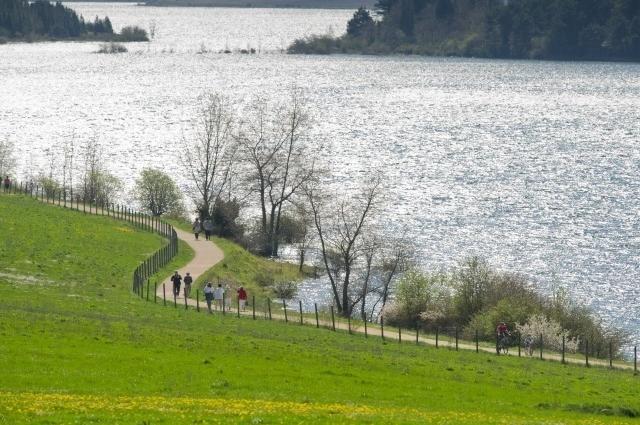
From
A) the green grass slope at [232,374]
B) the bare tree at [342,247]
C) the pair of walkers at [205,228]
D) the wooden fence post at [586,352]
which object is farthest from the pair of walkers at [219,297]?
the pair of walkers at [205,228]

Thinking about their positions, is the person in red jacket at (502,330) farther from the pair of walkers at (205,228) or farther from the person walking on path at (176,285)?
the pair of walkers at (205,228)

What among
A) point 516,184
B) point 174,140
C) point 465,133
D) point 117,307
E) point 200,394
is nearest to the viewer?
point 200,394

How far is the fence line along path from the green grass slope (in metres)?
2.84

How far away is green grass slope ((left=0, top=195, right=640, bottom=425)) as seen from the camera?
30.7 m

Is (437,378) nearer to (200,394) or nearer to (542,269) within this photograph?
(200,394)

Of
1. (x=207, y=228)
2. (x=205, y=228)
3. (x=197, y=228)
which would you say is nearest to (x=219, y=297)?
(x=207, y=228)

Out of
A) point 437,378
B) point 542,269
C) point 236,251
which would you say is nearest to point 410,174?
point 542,269

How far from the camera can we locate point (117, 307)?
→ 5222 cm

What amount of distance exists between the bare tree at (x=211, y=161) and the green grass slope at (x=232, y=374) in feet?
113

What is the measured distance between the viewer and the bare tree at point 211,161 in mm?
94500

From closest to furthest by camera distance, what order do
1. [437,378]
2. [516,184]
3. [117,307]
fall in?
[437,378], [117,307], [516,184]

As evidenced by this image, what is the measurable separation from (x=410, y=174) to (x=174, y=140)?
40601 mm

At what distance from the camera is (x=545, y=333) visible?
58.0m

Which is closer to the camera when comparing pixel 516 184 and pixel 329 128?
pixel 516 184
